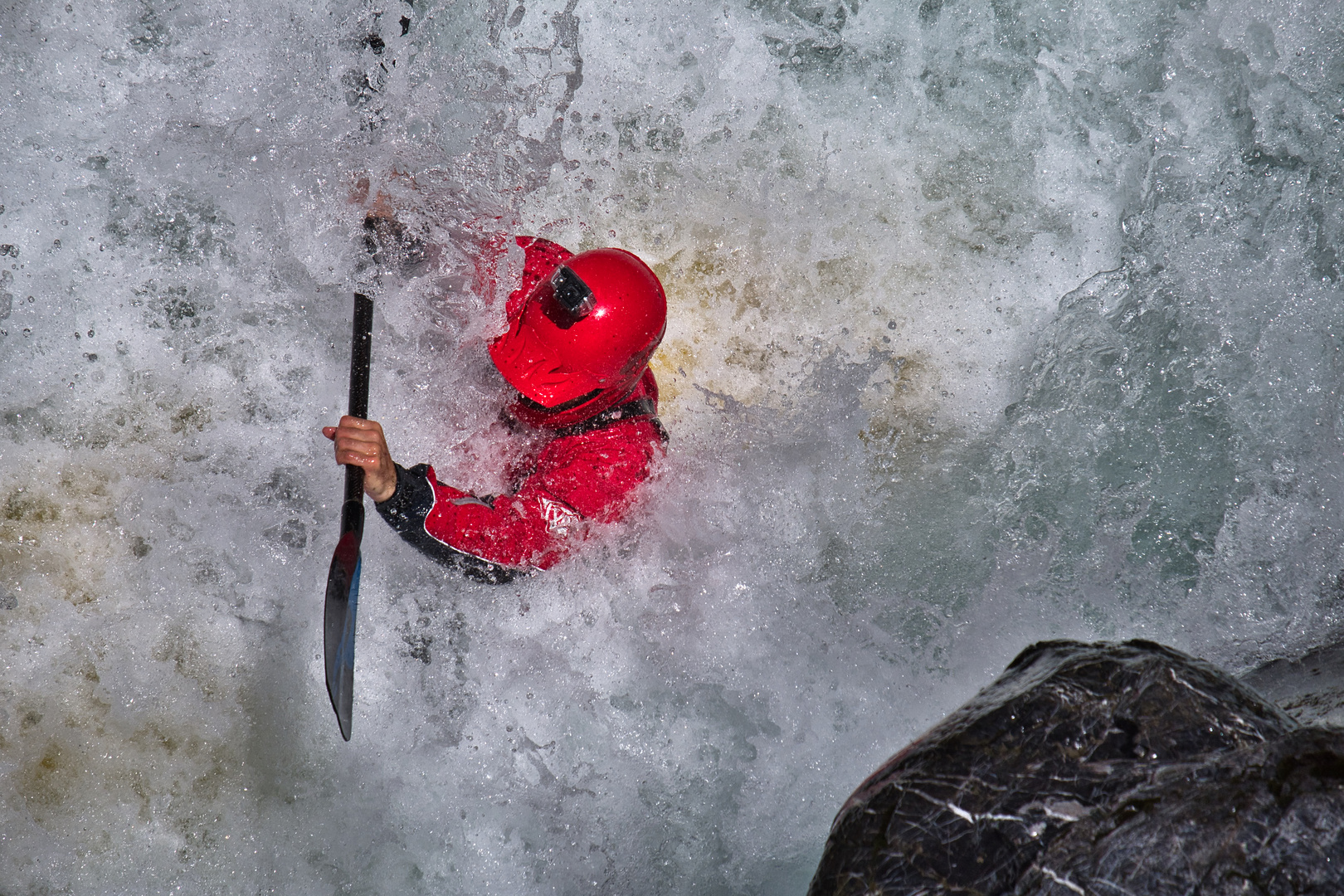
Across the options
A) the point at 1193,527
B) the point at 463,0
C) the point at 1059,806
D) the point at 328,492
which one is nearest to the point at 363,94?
the point at 463,0

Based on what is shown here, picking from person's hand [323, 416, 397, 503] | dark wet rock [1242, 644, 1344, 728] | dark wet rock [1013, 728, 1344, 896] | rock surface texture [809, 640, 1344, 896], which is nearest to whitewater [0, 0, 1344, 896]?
dark wet rock [1242, 644, 1344, 728]

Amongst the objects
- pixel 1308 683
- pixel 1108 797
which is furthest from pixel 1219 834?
pixel 1308 683

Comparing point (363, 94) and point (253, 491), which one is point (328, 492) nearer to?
point (253, 491)

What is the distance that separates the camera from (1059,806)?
77.4 inches

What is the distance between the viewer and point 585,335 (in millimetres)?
2672

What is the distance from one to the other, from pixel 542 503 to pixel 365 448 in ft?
2.01

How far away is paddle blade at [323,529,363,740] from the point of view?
254cm

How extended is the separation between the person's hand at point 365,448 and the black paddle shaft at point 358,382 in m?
0.04

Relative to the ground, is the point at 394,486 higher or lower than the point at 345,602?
higher

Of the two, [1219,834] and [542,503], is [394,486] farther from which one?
[1219,834]

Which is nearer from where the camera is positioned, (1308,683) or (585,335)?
(585,335)

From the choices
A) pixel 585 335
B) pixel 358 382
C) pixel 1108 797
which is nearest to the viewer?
pixel 1108 797

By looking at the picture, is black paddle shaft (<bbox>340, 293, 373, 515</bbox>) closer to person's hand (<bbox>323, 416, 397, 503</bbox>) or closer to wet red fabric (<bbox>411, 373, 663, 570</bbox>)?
person's hand (<bbox>323, 416, 397, 503</bbox>)

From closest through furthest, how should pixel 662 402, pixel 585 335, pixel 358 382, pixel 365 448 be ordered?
pixel 365 448, pixel 585 335, pixel 358 382, pixel 662 402
